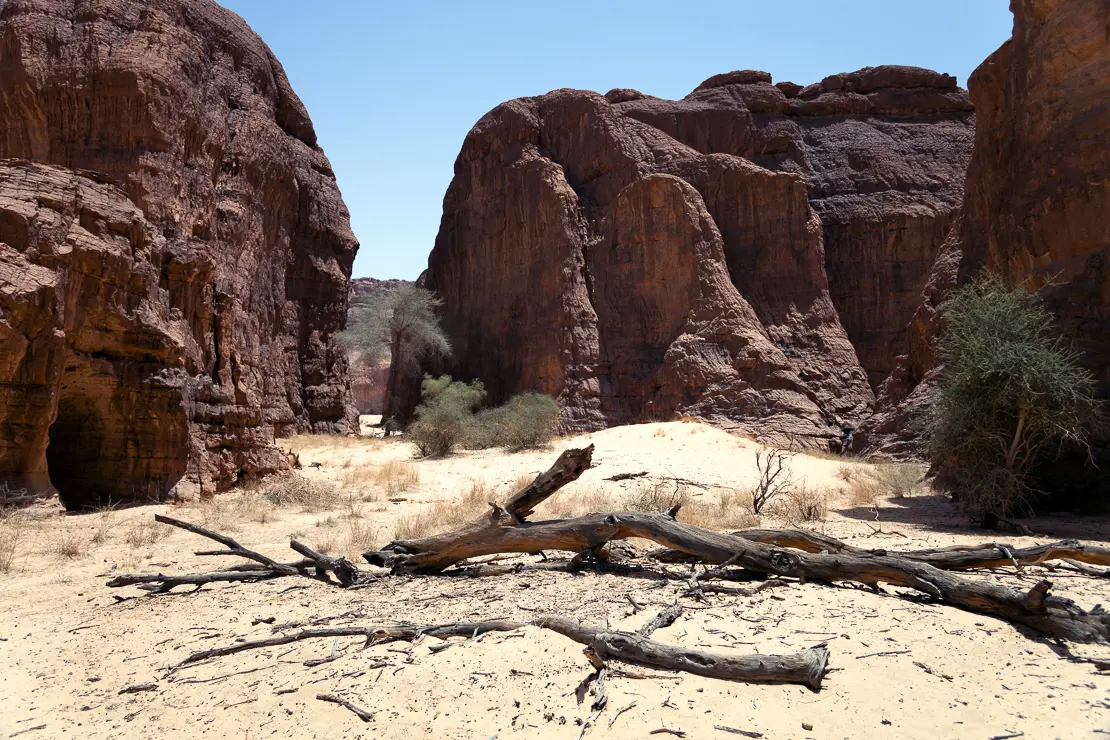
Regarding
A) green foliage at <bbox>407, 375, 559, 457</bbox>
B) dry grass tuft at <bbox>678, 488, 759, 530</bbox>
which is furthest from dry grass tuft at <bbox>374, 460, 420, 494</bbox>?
dry grass tuft at <bbox>678, 488, 759, 530</bbox>

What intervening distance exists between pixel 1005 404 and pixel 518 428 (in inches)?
527

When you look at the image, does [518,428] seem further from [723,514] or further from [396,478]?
[723,514]

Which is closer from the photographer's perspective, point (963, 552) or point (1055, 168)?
point (963, 552)

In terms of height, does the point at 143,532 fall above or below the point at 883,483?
below

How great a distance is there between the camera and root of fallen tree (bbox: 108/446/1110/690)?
4473mm

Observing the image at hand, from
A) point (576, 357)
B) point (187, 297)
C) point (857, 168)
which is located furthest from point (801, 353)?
point (187, 297)

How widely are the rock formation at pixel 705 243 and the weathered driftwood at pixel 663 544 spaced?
20243 millimetres

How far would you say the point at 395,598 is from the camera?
5.59m

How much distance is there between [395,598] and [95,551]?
157 inches

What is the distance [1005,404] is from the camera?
32.7 feet

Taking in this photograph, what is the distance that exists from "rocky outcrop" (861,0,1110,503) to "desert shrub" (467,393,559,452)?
11.9 metres

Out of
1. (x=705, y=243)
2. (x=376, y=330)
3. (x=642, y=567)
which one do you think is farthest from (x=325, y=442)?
(x=642, y=567)

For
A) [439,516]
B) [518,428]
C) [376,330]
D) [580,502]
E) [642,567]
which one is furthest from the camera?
[376,330]

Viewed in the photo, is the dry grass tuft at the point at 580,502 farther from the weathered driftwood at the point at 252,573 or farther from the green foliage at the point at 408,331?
the green foliage at the point at 408,331
